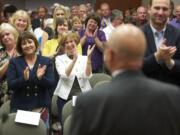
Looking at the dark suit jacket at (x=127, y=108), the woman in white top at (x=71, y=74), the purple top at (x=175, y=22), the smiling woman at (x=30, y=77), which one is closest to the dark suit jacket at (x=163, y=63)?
the dark suit jacket at (x=127, y=108)

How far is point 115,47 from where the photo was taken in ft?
5.63

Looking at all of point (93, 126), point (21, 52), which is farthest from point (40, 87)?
point (93, 126)

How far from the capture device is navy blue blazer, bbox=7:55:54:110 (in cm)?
382

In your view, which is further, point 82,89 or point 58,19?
point 58,19

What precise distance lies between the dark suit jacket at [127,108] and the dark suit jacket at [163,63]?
43.4 inches

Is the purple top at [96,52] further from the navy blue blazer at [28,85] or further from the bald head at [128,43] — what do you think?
the bald head at [128,43]

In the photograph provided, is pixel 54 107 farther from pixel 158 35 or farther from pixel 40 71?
pixel 158 35

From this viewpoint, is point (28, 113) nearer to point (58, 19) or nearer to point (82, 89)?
point (82, 89)

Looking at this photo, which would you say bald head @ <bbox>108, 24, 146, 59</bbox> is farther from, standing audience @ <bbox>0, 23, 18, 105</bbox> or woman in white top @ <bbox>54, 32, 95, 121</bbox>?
standing audience @ <bbox>0, 23, 18, 105</bbox>

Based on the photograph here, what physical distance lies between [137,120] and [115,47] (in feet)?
1.08

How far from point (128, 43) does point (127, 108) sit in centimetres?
28

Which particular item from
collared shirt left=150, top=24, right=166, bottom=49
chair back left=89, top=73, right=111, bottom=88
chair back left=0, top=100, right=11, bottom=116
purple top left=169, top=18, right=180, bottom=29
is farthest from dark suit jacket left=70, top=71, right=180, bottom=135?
purple top left=169, top=18, right=180, bottom=29

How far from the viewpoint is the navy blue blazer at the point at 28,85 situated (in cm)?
382

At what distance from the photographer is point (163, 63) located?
9.48 ft
